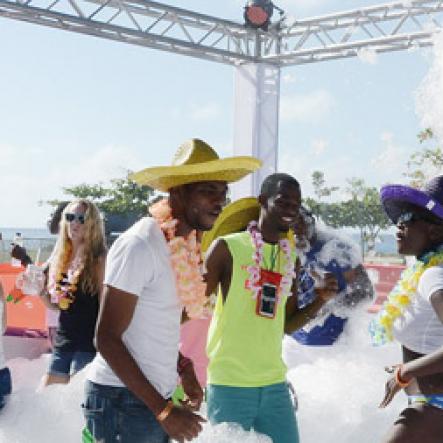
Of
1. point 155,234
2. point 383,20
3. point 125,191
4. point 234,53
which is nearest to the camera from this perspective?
point 155,234

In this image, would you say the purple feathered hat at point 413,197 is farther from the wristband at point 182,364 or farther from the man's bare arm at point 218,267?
the wristband at point 182,364

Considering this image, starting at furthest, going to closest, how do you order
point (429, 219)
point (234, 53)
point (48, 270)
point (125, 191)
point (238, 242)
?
1. point (125, 191)
2. point (234, 53)
3. point (48, 270)
4. point (238, 242)
5. point (429, 219)

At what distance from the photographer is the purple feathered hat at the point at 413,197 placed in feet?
8.05

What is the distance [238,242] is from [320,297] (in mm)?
411

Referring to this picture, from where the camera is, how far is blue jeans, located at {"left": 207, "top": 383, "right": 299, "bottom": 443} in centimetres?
282

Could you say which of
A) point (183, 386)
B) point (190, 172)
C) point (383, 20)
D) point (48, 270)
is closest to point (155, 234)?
point (190, 172)

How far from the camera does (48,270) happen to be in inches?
175

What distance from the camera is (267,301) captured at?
9.66 ft

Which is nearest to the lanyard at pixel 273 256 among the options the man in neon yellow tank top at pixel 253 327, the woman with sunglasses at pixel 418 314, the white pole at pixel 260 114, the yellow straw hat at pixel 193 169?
the man in neon yellow tank top at pixel 253 327

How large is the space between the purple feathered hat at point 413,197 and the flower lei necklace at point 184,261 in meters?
0.73

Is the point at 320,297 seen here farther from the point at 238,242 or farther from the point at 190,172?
the point at 190,172

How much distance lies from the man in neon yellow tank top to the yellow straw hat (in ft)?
2.21

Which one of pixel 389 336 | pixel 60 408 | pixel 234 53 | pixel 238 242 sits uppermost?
pixel 234 53

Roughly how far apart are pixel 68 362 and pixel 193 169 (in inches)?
83.5
